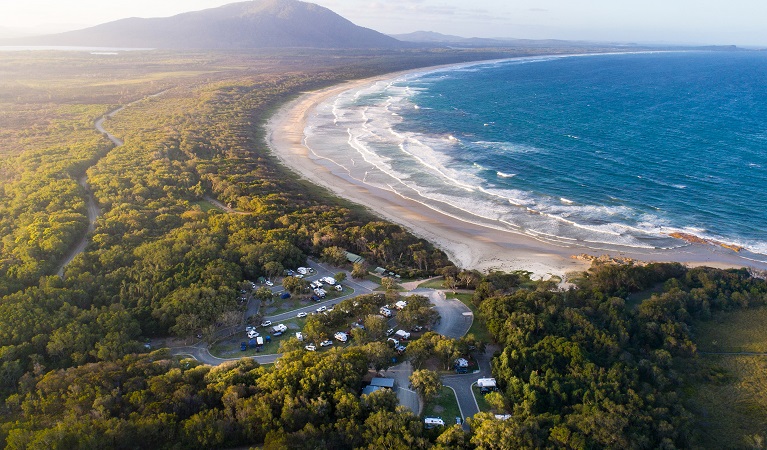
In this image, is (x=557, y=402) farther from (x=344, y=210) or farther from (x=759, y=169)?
(x=759, y=169)

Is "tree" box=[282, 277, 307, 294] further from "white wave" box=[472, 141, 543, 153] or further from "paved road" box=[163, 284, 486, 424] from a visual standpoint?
"white wave" box=[472, 141, 543, 153]

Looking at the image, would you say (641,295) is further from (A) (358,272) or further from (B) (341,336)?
(B) (341,336)

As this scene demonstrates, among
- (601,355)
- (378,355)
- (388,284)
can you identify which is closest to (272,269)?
(388,284)

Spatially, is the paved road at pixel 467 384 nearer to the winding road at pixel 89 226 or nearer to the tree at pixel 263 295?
the tree at pixel 263 295

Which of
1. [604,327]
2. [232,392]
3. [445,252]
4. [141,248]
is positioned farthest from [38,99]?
[604,327]

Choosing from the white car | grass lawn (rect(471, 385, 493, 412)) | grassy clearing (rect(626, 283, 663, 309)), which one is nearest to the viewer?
grass lawn (rect(471, 385, 493, 412))

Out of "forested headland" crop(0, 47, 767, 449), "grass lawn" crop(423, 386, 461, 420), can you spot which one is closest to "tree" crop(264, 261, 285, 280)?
"forested headland" crop(0, 47, 767, 449)

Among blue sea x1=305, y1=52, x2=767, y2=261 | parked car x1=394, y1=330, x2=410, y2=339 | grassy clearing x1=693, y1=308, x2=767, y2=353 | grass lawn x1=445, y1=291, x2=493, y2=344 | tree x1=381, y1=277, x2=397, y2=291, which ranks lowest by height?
grassy clearing x1=693, y1=308, x2=767, y2=353
